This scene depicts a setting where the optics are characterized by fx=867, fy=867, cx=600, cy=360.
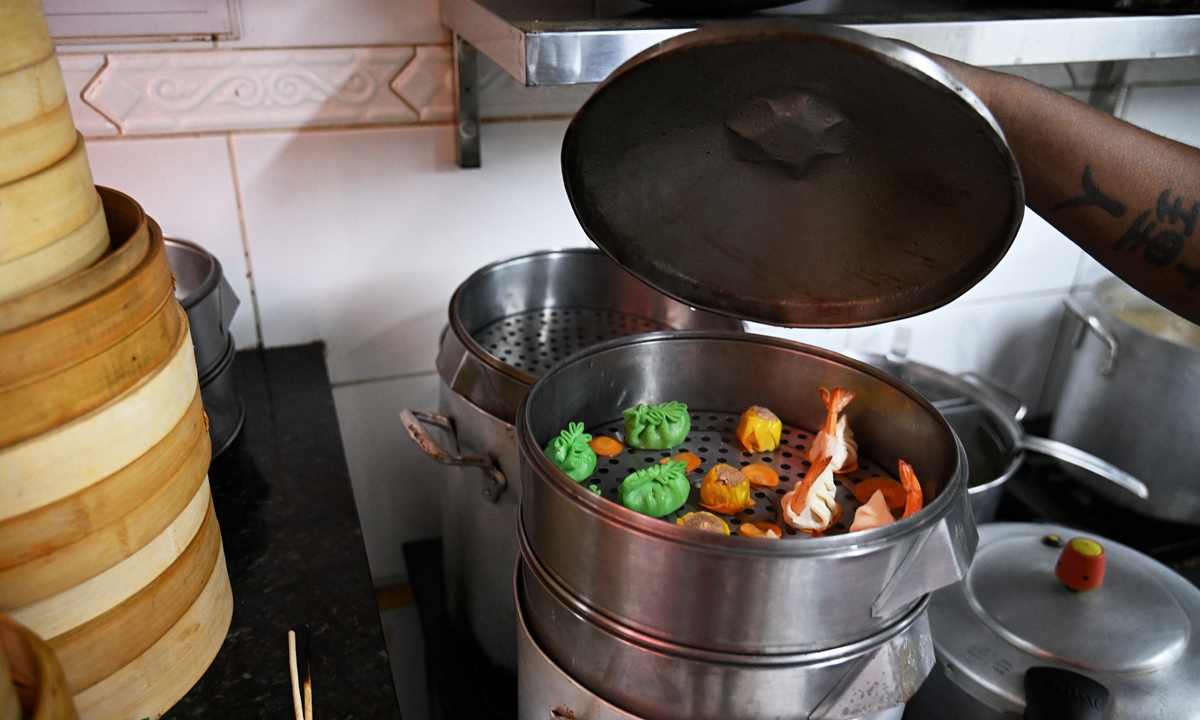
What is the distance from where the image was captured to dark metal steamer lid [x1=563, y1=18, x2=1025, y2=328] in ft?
1.58

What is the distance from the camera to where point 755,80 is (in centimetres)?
52

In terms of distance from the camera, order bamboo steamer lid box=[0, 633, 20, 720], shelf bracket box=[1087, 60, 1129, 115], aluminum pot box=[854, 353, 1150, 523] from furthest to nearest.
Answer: shelf bracket box=[1087, 60, 1129, 115] < aluminum pot box=[854, 353, 1150, 523] < bamboo steamer lid box=[0, 633, 20, 720]

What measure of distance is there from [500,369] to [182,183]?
0.43 meters

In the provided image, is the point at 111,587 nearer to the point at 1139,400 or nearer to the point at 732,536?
the point at 732,536

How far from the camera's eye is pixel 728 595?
19.1 inches

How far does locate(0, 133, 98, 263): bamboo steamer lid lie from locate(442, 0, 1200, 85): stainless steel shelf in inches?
11.8

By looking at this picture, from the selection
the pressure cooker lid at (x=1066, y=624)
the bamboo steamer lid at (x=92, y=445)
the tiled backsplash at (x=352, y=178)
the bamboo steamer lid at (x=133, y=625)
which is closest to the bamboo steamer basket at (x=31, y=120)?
the bamboo steamer lid at (x=92, y=445)

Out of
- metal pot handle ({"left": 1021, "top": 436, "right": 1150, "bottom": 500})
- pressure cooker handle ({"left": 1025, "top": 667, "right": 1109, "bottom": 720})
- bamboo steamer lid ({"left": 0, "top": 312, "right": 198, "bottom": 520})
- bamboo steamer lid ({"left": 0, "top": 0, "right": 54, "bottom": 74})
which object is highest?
bamboo steamer lid ({"left": 0, "top": 0, "right": 54, "bottom": 74})

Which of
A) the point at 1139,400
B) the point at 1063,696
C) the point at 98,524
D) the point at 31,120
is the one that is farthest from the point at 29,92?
the point at 1139,400

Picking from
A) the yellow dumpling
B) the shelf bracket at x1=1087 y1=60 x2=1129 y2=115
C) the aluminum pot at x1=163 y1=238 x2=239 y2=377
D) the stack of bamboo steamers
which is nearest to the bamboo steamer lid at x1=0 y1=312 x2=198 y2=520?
the stack of bamboo steamers

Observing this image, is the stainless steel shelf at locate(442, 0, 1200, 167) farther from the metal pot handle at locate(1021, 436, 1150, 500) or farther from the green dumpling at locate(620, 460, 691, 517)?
the metal pot handle at locate(1021, 436, 1150, 500)

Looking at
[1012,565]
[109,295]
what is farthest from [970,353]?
[109,295]

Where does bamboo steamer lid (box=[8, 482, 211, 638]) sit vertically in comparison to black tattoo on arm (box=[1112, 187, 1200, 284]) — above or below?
below

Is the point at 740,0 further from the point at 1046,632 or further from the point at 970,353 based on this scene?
the point at 970,353
